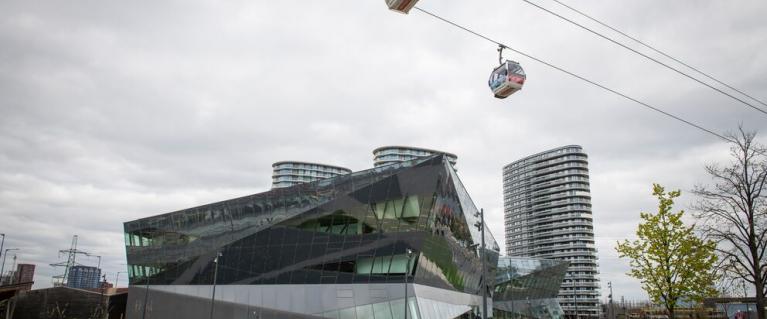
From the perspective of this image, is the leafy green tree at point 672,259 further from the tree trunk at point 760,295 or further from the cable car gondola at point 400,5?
the cable car gondola at point 400,5

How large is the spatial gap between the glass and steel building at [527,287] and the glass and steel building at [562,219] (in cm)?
5545

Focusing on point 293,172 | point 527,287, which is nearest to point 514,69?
point 527,287

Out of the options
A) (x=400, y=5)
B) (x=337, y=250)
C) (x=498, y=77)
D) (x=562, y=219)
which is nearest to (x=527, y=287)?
(x=337, y=250)

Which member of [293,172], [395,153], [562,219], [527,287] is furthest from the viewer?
[293,172]

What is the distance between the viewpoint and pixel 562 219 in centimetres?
16275

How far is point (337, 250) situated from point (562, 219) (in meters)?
137

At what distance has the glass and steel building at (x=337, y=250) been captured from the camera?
3784 centimetres

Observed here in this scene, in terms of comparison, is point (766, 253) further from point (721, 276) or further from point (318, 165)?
point (318, 165)

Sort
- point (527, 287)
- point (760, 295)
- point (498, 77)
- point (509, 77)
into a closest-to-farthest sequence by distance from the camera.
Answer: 1. point (509, 77)
2. point (498, 77)
3. point (760, 295)
4. point (527, 287)

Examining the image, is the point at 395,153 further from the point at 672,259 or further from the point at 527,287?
the point at 672,259

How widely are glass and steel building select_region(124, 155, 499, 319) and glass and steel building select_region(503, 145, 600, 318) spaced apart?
114106 mm

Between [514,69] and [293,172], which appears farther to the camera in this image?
[293,172]

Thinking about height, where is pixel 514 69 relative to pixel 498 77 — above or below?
above

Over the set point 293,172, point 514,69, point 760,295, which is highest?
point 293,172
